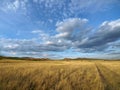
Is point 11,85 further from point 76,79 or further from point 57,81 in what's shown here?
point 76,79

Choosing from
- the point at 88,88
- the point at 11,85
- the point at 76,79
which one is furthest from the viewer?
the point at 76,79

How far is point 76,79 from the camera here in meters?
17.2

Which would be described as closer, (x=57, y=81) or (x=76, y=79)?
(x=57, y=81)

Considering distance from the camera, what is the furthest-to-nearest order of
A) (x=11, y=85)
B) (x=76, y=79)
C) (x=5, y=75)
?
1. (x=76, y=79)
2. (x=5, y=75)
3. (x=11, y=85)

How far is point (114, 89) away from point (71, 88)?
368 centimetres

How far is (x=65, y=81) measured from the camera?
16.1m

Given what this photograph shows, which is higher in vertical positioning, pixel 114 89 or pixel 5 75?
pixel 5 75

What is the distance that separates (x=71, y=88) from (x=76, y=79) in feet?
9.28

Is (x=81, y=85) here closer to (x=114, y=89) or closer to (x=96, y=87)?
(x=96, y=87)

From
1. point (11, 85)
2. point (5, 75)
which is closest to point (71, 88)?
point (11, 85)

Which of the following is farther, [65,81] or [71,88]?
[65,81]

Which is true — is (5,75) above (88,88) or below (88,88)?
above

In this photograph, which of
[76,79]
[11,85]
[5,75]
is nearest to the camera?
[11,85]

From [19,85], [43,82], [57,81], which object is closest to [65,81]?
[57,81]
